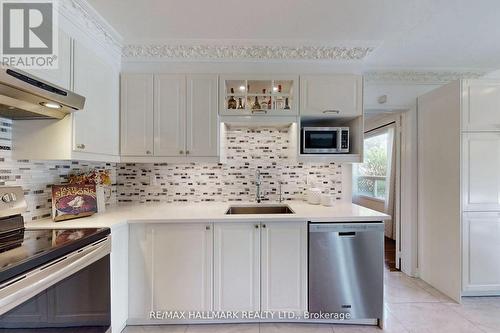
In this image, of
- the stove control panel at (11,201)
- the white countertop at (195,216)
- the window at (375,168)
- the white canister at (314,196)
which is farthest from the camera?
the window at (375,168)

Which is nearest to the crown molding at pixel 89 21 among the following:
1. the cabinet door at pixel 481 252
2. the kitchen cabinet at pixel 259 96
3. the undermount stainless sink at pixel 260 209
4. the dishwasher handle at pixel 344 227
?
the kitchen cabinet at pixel 259 96

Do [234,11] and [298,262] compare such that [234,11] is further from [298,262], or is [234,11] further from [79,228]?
[298,262]

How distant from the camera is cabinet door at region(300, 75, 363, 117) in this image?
227 cm

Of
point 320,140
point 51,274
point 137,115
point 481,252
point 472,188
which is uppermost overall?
point 137,115

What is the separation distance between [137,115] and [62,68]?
2.34 feet

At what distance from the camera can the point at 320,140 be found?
231cm

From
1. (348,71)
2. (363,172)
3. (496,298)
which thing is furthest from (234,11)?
(363,172)

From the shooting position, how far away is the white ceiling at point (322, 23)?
1732 millimetres

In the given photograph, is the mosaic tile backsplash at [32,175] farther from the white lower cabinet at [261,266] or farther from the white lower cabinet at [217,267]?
the white lower cabinet at [261,266]

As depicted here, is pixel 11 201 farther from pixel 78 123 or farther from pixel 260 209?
pixel 260 209

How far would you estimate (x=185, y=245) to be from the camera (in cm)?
190

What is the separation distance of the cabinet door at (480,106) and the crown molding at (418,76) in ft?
2.00

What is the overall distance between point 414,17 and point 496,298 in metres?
2.83

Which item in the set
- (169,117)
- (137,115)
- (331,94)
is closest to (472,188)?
(331,94)
